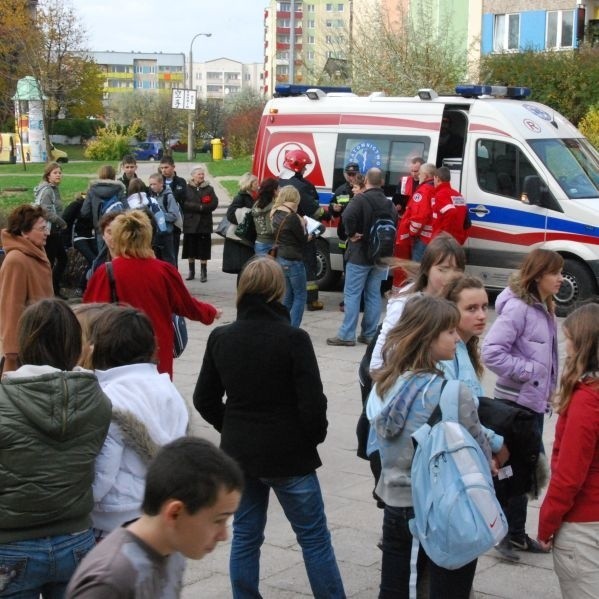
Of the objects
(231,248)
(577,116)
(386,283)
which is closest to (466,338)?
(231,248)

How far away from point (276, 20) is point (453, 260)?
5894 inches

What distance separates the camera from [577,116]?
27.2 meters

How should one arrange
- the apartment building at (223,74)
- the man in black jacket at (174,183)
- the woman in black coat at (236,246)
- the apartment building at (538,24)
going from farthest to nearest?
Result: the apartment building at (223,74)
the apartment building at (538,24)
the man in black jacket at (174,183)
the woman in black coat at (236,246)

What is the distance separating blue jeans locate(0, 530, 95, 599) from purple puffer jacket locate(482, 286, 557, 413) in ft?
9.08

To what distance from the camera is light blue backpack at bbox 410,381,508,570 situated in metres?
3.92

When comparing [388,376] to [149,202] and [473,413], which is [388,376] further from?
[149,202]

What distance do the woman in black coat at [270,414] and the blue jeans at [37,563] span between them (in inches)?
47.7

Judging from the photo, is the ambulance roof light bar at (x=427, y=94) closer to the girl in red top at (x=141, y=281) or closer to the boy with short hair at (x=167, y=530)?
the girl in red top at (x=141, y=281)

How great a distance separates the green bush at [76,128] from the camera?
7644 cm

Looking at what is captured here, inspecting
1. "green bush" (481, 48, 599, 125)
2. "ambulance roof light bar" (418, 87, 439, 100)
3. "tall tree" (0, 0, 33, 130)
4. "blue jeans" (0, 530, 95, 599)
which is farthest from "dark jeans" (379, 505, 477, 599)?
"tall tree" (0, 0, 33, 130)

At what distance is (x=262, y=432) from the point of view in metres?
4.78

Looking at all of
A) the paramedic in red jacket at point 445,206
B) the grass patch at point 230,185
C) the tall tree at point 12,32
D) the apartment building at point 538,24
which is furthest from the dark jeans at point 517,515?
the tall tree at point 12,32

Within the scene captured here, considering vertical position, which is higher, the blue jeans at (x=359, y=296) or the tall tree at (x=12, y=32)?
the tall tree at (x=12, y=32)

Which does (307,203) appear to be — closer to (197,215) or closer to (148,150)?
(197,215)
